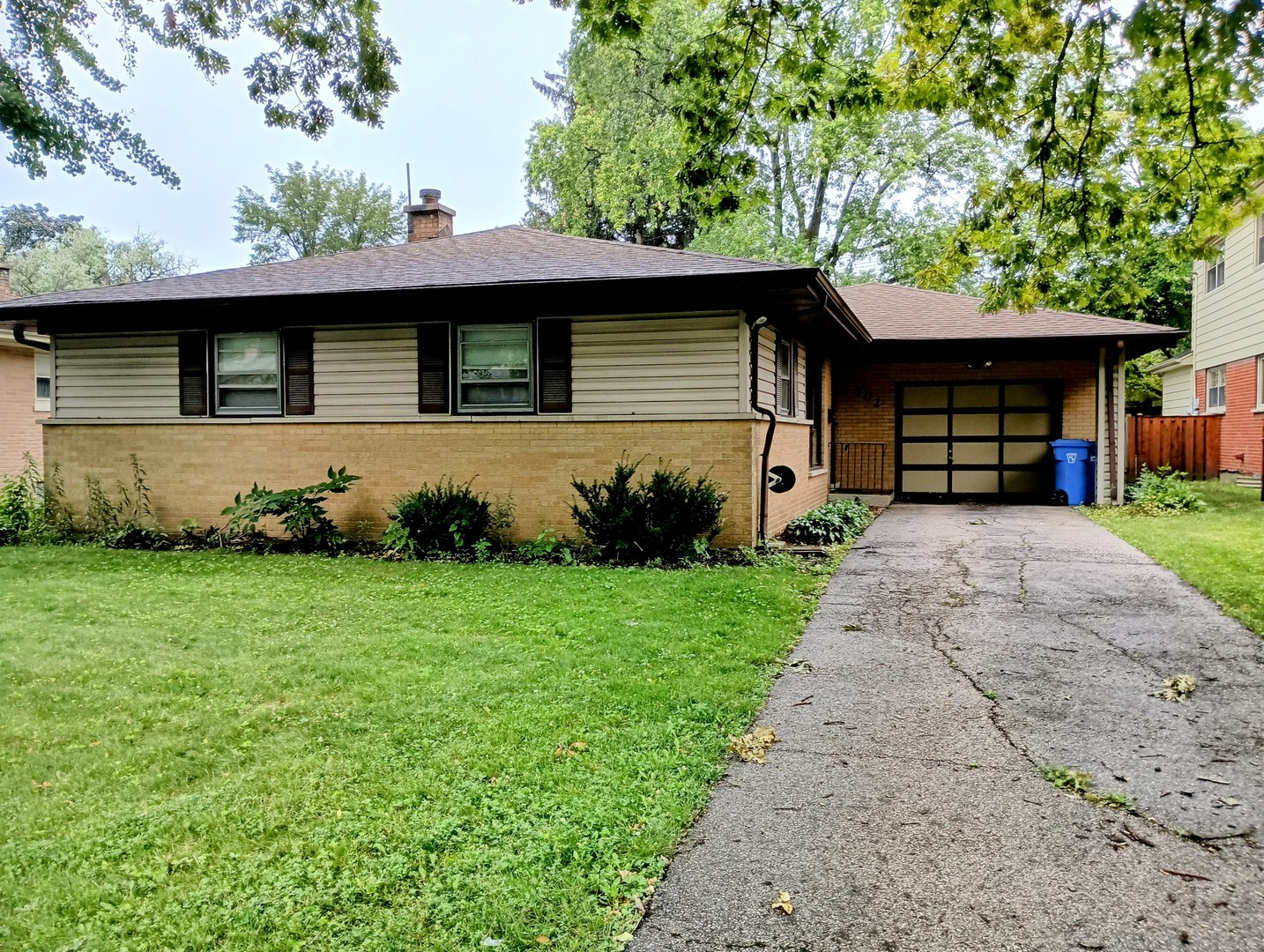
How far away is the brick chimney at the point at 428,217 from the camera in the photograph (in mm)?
15625

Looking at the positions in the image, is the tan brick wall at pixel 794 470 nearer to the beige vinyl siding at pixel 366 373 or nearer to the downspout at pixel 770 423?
the downspout at pixel 770 423

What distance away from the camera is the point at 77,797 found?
3.39 m

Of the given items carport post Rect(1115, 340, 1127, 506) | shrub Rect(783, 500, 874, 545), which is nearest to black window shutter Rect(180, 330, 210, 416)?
shrub Rect(783, 500, 874, 545)

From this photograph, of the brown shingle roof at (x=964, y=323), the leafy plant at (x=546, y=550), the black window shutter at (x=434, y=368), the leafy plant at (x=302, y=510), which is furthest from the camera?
the brown shingle roof at (x=964, y=323)

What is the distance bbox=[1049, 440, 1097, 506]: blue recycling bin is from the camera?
580 inches

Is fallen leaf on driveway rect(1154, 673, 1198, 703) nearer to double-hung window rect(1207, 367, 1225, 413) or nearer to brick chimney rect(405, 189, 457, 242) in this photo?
brick chimney rect(405, 189, 457, 242)

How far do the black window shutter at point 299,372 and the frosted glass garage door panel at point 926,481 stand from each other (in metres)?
11.5

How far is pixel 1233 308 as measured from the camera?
17469mm

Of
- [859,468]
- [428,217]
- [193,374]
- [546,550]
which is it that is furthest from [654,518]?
[428,217]

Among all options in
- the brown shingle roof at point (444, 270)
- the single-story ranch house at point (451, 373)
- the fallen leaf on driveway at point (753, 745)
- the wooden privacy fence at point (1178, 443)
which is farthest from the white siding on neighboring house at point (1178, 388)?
the fallen leaf on driveway at point (753, 745)

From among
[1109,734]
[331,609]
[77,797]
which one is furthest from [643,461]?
[77,797]

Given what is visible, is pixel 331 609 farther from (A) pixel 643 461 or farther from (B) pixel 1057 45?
(B) pixel 1057 45

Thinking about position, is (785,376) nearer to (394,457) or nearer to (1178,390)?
(394,457)

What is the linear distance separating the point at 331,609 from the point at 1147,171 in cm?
820
